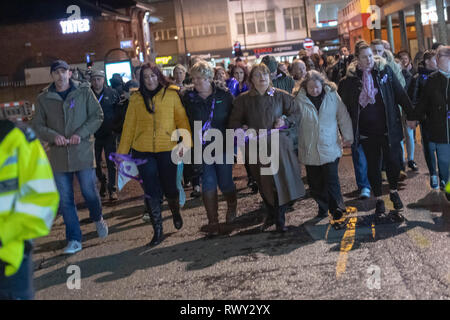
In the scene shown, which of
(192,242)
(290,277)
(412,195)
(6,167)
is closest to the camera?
(6,167)

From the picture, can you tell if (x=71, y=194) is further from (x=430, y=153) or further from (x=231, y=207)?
(x=430, y=153)

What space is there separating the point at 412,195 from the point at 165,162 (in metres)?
3.31

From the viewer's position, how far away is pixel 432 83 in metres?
8.14

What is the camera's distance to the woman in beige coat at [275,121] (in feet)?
25.0

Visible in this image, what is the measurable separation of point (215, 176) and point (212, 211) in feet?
1.36

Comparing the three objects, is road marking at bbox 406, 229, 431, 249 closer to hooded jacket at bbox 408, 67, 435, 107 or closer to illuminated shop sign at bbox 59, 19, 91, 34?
hooded jacket at bbox 408, 67, 435, 107

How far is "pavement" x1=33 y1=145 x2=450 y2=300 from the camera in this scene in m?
5.54

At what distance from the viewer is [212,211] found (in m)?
7.89

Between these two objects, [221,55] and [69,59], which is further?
[221,55]

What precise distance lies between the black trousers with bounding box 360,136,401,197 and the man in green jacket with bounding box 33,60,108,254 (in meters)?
3.12

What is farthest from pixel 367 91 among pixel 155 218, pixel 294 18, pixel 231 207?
pixel 294 18

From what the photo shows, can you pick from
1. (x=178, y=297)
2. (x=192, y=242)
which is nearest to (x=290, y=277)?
(x=178, y=297)

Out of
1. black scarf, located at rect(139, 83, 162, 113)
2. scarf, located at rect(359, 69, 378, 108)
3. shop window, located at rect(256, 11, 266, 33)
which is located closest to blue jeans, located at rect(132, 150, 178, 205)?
black scarf, located at rect(139, 83, 162, 113)

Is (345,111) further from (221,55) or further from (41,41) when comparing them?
(221,55)
